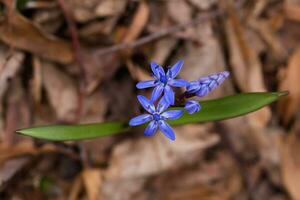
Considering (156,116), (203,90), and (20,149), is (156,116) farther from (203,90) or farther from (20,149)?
(20,149)

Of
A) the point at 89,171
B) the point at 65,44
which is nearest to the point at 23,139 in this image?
the point at 89,171

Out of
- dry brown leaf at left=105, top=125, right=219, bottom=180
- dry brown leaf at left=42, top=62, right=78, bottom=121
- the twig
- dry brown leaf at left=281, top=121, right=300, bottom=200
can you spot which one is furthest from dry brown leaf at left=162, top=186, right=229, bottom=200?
the twig

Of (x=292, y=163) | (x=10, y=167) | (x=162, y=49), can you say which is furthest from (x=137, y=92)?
(x=292, y=163)

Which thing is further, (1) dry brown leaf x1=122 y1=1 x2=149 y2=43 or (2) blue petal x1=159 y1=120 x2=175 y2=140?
(1) dry brown leaf x1=122 y1=1 x2=149 y2=43

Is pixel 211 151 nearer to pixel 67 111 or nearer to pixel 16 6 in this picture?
pixel 67 111

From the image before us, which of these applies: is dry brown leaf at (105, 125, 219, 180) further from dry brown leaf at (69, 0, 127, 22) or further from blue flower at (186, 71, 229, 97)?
blue flower at (186, 71, 229, 97)

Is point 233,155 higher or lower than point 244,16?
lower
